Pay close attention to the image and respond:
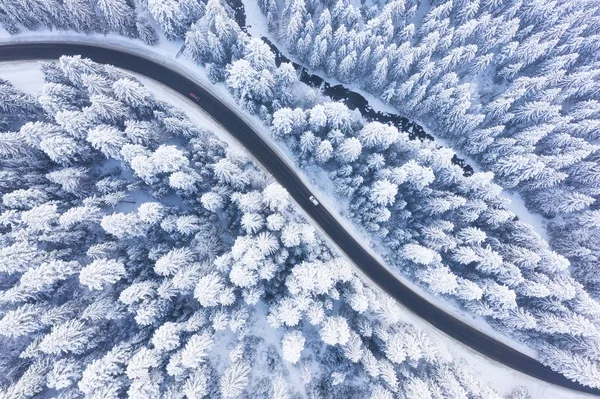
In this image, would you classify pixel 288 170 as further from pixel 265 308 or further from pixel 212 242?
pixel 265 308

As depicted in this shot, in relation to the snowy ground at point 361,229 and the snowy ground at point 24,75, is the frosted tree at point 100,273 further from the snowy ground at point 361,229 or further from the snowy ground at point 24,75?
the snowy ground at point 24,75

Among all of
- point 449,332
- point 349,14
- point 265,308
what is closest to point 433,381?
point 449,332

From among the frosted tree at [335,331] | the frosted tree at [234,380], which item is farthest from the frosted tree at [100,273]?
the frosted tree at [335,331]

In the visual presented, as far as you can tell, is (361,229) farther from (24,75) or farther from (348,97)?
(24,75)

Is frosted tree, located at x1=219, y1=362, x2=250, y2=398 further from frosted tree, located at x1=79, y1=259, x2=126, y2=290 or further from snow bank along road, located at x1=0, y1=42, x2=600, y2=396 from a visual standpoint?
snow bank along road, located at x1=0, y1=42, x2=600, y2=396

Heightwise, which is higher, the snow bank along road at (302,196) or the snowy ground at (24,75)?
the snow bank along road at (302,196)

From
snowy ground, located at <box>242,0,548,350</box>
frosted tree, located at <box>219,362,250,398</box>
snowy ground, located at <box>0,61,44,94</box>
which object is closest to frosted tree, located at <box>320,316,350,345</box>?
frosted tree, located at <box>219,362,250,398</box>
